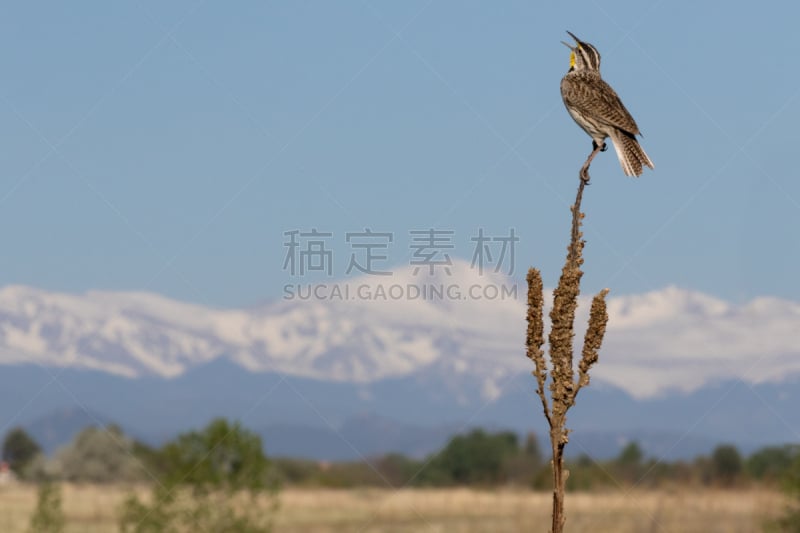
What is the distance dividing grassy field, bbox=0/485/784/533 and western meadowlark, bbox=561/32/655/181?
1041cm

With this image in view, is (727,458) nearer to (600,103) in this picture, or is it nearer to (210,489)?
(210,489)

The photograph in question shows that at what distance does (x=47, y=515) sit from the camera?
619 inches

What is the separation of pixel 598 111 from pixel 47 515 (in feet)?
Answer: 36.5

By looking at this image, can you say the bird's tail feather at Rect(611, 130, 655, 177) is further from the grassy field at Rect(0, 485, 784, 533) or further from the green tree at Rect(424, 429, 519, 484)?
the green tree at Rect(424, 429, 519, 484)

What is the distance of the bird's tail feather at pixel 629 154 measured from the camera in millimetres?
7105

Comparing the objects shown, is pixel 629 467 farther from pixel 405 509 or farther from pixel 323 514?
pixel 323 514

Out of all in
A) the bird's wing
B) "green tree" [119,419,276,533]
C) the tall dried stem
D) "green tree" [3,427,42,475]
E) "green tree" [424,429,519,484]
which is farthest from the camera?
"green tree" [3,427,42,475]

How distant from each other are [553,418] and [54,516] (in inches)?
504

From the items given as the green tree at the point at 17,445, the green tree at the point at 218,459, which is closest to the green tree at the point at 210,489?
the green tree at the point at 218,459

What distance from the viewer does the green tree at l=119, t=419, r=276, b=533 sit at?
1413 centimetres

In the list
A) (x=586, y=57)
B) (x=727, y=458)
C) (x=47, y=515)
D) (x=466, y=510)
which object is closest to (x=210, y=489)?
(x=47, y=515)

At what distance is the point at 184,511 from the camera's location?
1415 centimetres

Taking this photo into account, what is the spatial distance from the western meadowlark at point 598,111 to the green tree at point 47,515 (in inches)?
420

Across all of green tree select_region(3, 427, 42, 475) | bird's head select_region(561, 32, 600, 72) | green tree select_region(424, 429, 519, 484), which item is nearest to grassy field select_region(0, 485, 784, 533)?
bird's head select_region(561, 32, 600, 72)
